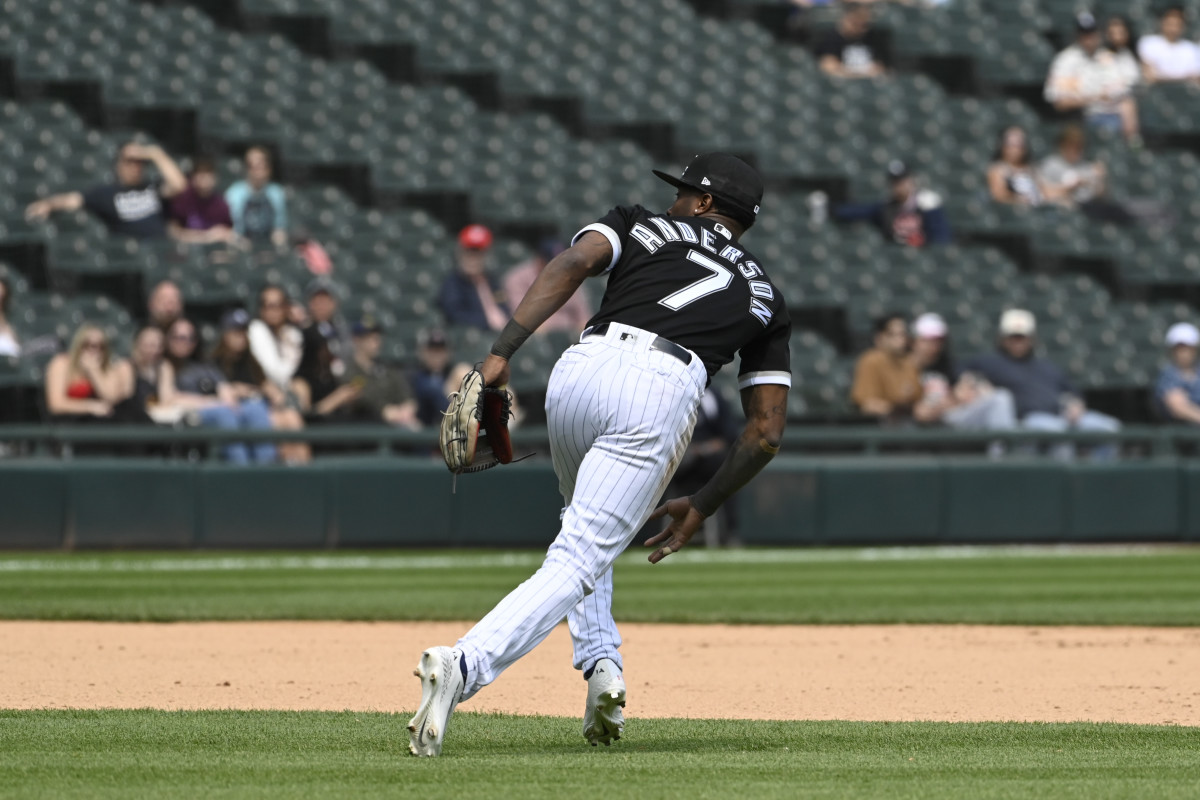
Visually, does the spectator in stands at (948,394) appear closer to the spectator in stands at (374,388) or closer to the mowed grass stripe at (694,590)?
the mowed grass stripe at (694,590)

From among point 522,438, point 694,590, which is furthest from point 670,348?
point 522,438

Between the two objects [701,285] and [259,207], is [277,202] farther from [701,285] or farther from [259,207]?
[701,285]

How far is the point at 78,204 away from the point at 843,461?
19.9 ft

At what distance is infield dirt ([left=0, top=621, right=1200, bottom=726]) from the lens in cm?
564

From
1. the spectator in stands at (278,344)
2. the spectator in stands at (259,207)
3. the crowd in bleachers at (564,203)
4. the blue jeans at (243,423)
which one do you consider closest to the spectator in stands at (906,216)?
the crowd in bleachers at (564,203)

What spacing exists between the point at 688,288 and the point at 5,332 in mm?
8575

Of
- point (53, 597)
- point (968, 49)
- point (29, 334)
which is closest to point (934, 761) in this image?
point (53, 597)

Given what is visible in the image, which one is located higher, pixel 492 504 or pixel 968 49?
pixel 968 49

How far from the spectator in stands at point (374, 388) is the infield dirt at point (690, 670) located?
13.4 ft

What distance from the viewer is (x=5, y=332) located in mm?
11859

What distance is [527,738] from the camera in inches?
186

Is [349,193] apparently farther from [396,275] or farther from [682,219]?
[682,219]

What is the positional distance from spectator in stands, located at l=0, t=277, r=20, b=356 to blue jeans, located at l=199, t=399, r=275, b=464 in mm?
1338

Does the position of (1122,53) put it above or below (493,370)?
above
